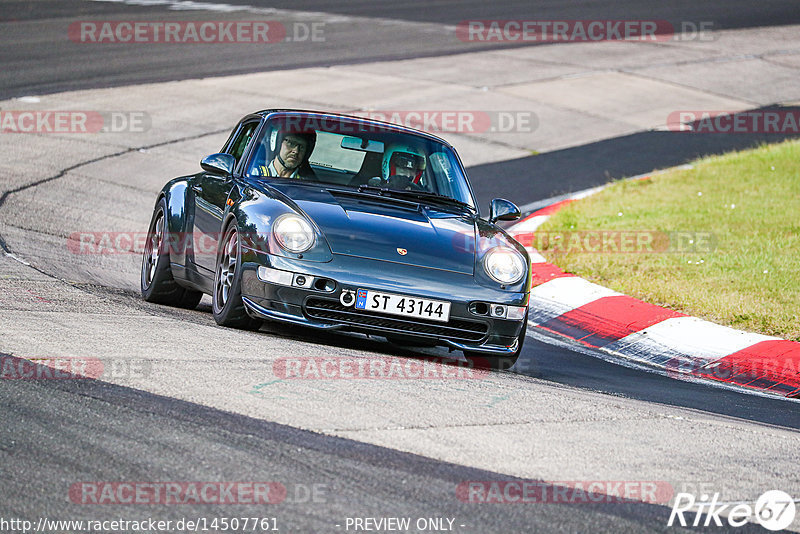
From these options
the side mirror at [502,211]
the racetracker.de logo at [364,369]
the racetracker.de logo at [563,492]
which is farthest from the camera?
the side mirror at [502,211]

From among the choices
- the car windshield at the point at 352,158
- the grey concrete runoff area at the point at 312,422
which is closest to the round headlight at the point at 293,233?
the grey concrete runoff area at the point at 312,422

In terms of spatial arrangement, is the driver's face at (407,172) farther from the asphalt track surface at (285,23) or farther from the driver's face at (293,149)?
the asphalt track surface at (285,23)

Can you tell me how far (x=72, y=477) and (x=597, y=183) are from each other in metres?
11.1

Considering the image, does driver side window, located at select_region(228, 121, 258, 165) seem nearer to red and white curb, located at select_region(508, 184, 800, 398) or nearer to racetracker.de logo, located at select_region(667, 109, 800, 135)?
red and white curb, located at select_region(508, 184, 800, 398)

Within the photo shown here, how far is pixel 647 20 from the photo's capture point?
26.4 m

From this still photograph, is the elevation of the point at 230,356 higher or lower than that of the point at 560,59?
lower

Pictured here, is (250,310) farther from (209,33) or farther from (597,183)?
(209,33)

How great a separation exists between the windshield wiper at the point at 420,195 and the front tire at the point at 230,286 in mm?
930

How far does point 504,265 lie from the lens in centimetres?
670

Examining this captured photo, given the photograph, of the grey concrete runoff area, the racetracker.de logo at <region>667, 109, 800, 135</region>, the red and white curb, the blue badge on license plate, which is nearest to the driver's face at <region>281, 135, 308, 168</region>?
the grey concrete runoff area

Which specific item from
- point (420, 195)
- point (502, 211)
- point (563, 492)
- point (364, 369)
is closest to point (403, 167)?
point (420, 195)

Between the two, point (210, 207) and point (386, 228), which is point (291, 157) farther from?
point (386, 228)

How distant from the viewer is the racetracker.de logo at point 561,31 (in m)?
23.5

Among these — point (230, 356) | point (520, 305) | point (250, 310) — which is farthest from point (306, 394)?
point (520, 305)
